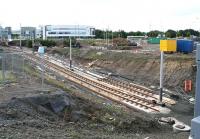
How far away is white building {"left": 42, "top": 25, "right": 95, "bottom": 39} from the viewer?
586 feet

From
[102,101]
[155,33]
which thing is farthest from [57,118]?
[155,33]

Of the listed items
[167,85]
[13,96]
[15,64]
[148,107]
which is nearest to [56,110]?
[13,96]

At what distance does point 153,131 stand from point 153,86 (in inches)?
709

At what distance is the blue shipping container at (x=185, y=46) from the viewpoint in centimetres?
4847

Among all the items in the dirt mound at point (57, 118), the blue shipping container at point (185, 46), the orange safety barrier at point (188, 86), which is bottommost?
the orange safety barrier at point (188, 86)

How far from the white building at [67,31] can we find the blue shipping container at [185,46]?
128 metres

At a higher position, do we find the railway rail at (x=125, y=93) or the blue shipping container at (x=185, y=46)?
the blue shipping container at (x=185, y=46)

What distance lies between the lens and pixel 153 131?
58.4ft

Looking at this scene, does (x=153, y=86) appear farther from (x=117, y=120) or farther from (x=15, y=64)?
(x=117, y=120)

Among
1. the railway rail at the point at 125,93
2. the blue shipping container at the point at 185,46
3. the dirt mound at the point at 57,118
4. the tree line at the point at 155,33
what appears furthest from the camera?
the tree line at the point at 155,33

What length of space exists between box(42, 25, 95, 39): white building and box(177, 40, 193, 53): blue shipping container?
419ft

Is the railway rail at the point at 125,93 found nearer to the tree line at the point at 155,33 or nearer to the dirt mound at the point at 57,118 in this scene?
the dirt mound at the point at 57,118

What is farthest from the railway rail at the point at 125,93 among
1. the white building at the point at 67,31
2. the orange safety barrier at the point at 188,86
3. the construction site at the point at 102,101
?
the white building at the point at 67,31

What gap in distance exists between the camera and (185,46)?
49.1 meters
